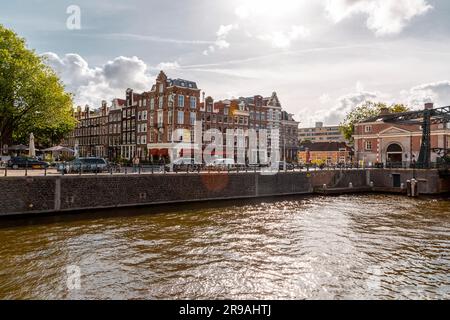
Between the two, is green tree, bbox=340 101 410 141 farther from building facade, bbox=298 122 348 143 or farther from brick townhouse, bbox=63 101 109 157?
building facade, bbox=298 122 348 143

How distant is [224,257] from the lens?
14.8 meters

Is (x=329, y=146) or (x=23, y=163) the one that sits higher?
(x=329, y=146)

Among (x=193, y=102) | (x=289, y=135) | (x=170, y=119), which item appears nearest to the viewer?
(x=170, y=119)

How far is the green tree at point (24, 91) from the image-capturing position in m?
35.4

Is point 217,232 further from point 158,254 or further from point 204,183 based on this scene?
point 204,183

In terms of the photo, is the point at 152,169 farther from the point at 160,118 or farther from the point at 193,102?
the point at 193,102

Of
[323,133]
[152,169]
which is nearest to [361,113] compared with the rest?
[152,169]

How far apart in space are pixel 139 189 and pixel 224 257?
53.2ft

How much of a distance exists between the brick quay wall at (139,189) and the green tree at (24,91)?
16828 mm

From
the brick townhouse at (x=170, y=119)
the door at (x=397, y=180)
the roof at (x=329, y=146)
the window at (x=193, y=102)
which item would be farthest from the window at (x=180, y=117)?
the roof at (x=329, y=146)

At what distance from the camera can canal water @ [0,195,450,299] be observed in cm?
1141

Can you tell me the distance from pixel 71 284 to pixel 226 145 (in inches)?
2181
